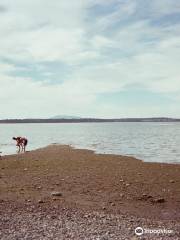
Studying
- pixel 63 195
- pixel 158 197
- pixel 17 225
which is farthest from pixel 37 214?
pixel 158 197

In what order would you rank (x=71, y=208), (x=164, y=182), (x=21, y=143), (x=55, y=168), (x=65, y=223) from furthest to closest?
(x=21, y=143)
(x=55, y=168)
(x=164, y=182)
(x=71, y=208)
(x=65, y=223)

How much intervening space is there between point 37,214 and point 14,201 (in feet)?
6.70

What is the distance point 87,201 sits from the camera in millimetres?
13305

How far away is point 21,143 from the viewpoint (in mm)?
35188

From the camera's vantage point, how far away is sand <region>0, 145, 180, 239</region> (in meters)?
9.61

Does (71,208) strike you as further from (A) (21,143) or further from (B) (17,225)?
(A) (21,143)

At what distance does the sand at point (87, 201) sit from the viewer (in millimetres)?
9609

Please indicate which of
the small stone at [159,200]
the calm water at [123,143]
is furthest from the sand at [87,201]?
the calm water at [123,143]
